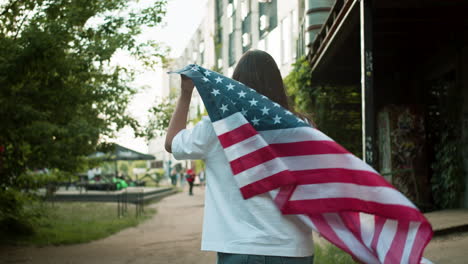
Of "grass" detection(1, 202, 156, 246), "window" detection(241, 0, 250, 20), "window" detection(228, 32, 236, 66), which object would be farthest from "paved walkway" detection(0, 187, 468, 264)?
"window" detection(228, 32, 236, 66)

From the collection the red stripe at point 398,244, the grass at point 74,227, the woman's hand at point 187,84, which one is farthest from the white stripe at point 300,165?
the grass at point 74,227

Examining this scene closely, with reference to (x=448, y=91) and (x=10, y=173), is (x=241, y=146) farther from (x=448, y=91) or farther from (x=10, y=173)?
(x=448, y=91)

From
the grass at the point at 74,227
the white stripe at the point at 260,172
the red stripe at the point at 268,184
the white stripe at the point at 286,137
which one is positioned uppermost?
the white stripe at the point at 286,137

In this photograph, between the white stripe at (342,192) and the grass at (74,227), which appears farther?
Answer: the grass at (74,227)

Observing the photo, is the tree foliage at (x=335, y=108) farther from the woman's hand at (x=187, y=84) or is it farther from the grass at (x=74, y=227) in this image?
the woman's hand at (x=187, y=84)

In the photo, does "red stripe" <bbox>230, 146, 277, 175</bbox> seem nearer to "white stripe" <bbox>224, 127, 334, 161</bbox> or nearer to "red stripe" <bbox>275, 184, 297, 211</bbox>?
"white stripe" <bbox>224, 127, 334, 161</bbox>

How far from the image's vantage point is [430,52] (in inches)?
470

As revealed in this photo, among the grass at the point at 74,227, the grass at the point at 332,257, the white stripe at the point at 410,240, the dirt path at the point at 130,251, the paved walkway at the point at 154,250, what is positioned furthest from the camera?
the grass at the point at 74,227

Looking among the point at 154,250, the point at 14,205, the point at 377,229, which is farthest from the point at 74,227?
the point at 377,229

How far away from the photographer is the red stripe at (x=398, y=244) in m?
2.04

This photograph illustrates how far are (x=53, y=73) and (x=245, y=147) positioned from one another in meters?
6.77

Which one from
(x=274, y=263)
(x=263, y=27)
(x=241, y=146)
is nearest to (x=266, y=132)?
(x=241, y=146)

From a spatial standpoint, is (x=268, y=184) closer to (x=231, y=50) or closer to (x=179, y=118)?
(x=179, y=118)

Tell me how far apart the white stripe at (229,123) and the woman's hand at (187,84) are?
0.25 m
